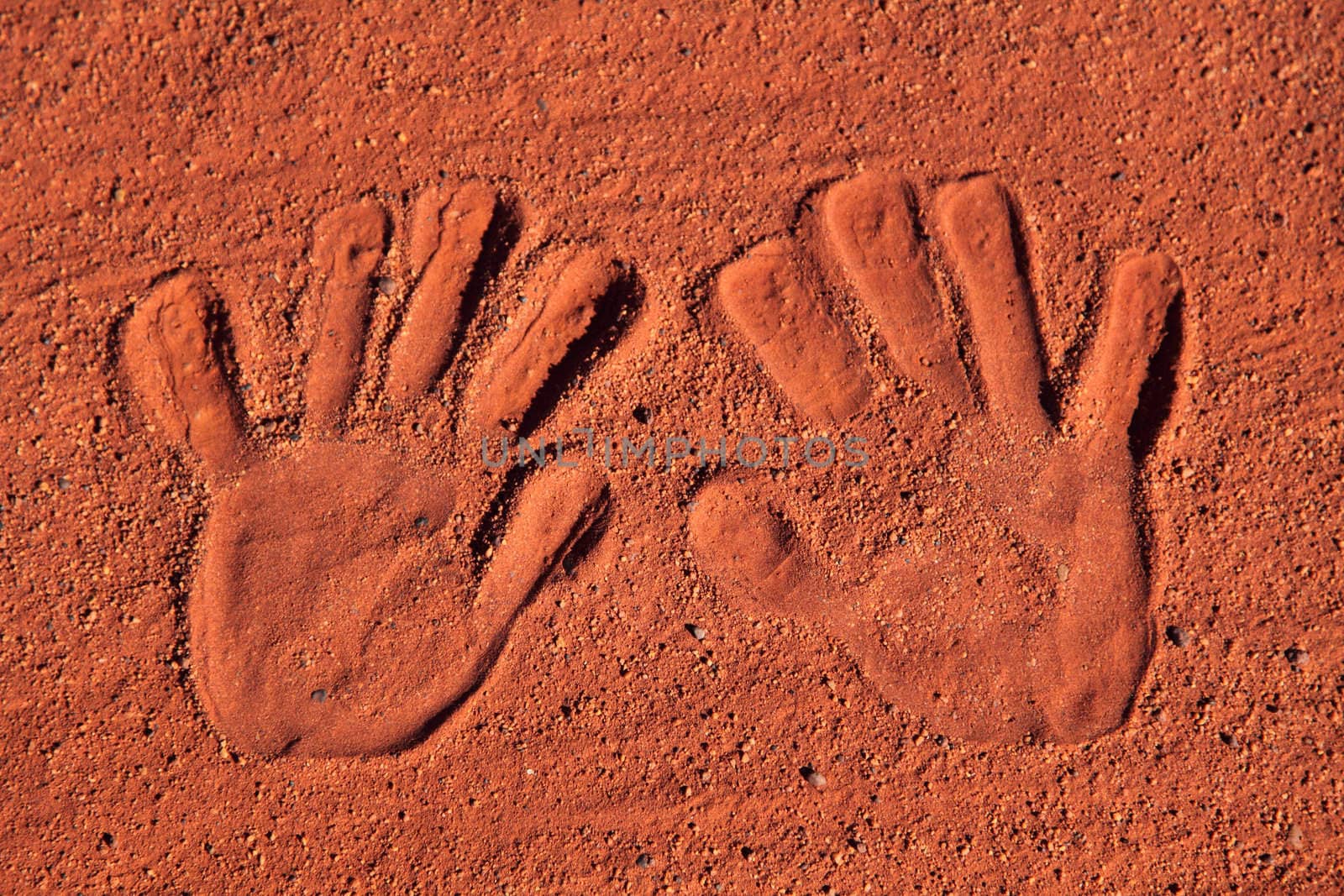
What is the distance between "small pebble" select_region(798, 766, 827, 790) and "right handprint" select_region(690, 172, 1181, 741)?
43cm

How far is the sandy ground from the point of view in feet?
10.6

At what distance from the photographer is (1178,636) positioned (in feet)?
10.8

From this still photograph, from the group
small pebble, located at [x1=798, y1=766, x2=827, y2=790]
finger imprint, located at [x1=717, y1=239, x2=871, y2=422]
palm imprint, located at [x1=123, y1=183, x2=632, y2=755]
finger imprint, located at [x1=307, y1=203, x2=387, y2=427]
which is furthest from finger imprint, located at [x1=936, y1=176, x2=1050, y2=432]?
finger imprint, located at [x1=307, y1=203, x2=387, y2=427]

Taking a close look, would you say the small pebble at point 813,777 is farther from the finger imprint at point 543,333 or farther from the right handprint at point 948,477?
the finger imprint at point 543,333

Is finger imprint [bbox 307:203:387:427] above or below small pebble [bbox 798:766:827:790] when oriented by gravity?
above

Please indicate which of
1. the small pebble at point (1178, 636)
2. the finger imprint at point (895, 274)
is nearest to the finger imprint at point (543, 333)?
the finger imprint at point (895, 274)

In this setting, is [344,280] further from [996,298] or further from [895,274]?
[996,298]

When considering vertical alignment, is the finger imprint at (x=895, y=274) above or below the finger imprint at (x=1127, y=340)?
above

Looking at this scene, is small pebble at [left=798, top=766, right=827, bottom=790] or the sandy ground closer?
the sandy ground

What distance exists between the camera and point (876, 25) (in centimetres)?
325

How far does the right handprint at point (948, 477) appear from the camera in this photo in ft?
10.7

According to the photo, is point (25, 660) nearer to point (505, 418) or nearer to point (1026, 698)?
point (505, 418)

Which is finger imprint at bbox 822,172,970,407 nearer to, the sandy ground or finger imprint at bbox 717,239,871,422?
the sandy ground

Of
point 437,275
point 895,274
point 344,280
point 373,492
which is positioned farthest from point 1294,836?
point 344,280
